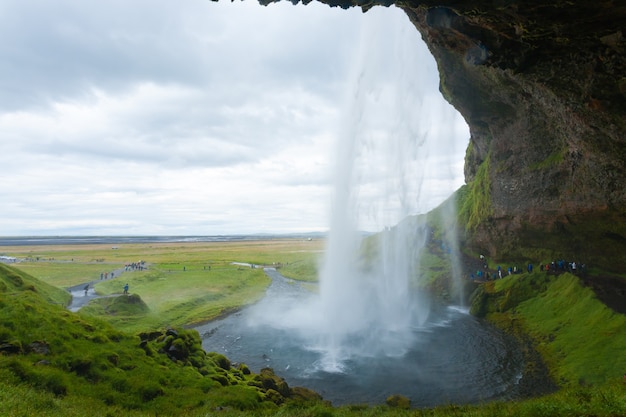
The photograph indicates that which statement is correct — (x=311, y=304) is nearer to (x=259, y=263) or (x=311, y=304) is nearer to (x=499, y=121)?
(x=499, y=121)

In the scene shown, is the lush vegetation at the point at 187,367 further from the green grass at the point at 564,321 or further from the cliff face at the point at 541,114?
the cliff face at the point at 541,114

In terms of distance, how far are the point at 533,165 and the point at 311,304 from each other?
3767cm

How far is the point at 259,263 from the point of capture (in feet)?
400

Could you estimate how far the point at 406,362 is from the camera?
32.1 meters

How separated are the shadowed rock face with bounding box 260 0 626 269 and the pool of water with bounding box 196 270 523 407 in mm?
16323

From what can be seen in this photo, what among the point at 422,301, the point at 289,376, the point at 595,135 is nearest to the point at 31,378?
the point at 289,376

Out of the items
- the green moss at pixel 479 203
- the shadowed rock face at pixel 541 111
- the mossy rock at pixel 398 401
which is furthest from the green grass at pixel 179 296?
the shadowed rock face at pixel 541 111

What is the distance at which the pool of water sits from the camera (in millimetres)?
26172

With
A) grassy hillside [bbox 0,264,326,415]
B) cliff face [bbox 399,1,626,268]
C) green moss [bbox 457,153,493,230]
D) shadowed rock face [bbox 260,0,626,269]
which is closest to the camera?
grassy hillside [bbox 0,264,326,415]

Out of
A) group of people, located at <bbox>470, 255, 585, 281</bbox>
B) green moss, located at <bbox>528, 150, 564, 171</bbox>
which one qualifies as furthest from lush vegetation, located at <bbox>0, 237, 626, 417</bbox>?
green moss, located at <bbox>528, 150, 564, 171</bbox>

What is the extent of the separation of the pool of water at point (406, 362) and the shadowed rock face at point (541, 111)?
16323mm

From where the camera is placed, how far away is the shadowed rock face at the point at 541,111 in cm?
1738

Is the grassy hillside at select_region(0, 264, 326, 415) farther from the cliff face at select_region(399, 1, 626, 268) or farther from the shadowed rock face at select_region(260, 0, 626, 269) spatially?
the cliff face at select_region(399, 1, 626, 268)

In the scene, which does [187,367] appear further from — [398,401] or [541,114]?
[541,114]
